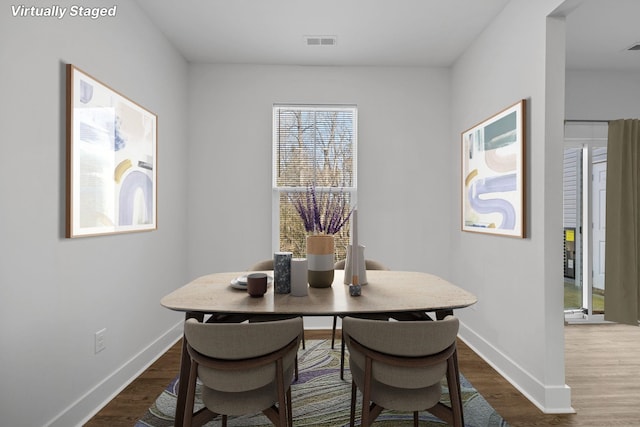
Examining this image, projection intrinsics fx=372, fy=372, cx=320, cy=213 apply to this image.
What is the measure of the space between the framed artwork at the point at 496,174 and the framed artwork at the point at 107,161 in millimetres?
2662

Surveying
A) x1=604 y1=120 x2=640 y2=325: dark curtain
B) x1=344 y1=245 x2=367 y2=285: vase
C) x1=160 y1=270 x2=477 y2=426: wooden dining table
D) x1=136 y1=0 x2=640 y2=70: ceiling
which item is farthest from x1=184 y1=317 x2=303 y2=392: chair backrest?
x1=604 y1=120 x2=640 y2=325: dark curtain

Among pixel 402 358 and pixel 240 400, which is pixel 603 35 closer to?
pixel 402 358

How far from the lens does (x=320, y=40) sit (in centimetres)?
327

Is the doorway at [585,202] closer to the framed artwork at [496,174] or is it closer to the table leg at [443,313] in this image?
the framed artwork at [496,174]

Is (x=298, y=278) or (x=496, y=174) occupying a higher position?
(x=496, y=174)

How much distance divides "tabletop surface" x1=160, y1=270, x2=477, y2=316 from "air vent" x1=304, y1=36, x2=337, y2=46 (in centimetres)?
221

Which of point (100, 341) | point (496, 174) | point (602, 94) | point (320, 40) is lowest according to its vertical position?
point (100, 341)

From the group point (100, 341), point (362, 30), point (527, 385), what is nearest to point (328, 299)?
point (100, 341)

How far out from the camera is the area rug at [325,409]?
209 cm

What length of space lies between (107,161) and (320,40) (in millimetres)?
2028

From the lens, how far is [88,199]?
213cm

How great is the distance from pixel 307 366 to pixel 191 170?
223 cm

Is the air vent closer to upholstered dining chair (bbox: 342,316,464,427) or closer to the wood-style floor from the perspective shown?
upholstered dining chair (bbox: 342,316,464,427)

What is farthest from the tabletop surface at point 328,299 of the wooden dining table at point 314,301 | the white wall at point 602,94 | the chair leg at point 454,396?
the white wall at point 602,94
